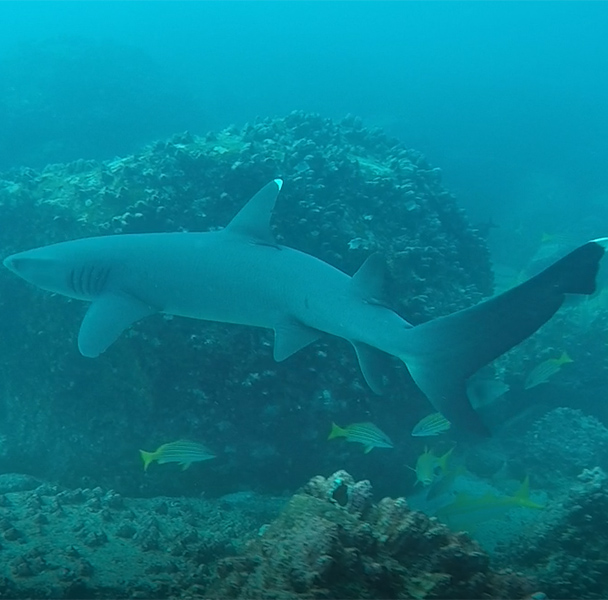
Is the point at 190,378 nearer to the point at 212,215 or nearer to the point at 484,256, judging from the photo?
the point at 212,215

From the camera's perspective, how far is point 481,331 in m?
3.13

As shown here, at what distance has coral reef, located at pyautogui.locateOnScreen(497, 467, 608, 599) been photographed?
3363mm

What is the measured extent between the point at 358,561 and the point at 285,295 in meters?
1.88

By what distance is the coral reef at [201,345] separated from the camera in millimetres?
5277

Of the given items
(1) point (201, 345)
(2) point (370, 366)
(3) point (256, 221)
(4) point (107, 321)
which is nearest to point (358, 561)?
(2) point (370, 366)

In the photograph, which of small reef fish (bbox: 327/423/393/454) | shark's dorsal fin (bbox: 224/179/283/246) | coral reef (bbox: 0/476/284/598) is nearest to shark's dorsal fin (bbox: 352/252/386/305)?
shark's dorsal fin (bbox: 224/179/283/246)

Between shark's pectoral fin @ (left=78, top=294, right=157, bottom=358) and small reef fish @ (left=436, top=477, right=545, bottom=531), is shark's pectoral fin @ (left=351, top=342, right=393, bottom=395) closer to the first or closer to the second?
small reef fish @ (left=436, top=477, right=545, bottom=531)

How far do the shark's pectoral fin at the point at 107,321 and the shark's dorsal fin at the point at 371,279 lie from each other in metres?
1.88

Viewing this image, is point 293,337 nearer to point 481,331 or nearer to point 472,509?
point 481,331

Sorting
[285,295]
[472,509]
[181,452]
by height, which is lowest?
[472,509]

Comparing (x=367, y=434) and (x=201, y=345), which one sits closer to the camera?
(x=367, y=434)

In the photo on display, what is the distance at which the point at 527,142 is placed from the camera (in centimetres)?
2483

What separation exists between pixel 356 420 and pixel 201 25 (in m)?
53.5

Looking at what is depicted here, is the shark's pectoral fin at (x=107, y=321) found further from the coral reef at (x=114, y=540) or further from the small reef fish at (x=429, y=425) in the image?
the small reef fish at (x=429, y=425)
